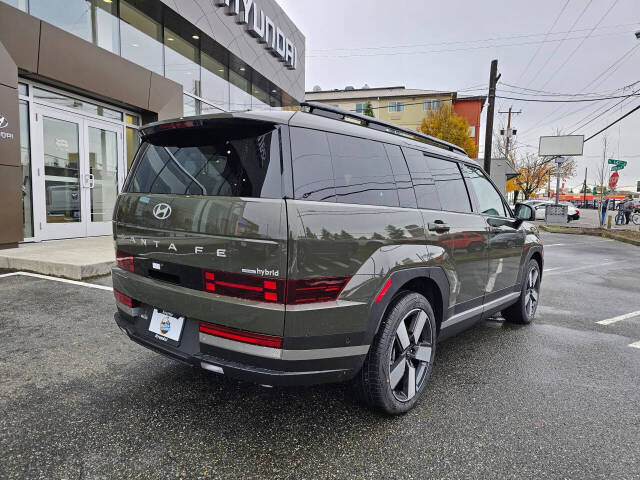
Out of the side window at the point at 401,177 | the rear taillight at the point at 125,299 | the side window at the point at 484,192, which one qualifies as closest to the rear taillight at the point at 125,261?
the rear taillight at the point at 125,299

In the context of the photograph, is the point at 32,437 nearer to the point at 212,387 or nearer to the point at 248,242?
the point at 212,387

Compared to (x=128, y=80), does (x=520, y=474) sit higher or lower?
lower

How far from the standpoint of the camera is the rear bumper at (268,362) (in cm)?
206

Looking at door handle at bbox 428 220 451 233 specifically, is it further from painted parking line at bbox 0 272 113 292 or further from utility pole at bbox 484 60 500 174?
utility pole at bbox 484 60 500 174

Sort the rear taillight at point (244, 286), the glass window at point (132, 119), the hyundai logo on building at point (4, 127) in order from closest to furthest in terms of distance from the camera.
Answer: the rear taillight at point (244, 286) < the hyundai logo on building at point (4, 127) < the glass window at point (132, 119)

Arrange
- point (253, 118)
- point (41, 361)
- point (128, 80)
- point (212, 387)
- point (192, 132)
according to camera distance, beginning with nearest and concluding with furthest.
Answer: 1. point (253, 118)
2. point (192, 132)
3. point (212, 387)
4. point (41, 361)
5. point (128, 80)

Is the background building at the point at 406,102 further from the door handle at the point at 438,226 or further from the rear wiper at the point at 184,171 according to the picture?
the rear wiper at the point at 184,171

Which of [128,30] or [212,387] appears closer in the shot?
[212,387]

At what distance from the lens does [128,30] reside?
10180 mm

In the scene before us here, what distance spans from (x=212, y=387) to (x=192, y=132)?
1.74 meters

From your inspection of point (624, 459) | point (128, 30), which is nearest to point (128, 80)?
point (128, 30)

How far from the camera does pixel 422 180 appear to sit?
118 inches

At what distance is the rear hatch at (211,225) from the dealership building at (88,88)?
4.29m

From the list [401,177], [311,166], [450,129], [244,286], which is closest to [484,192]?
[401,177]
